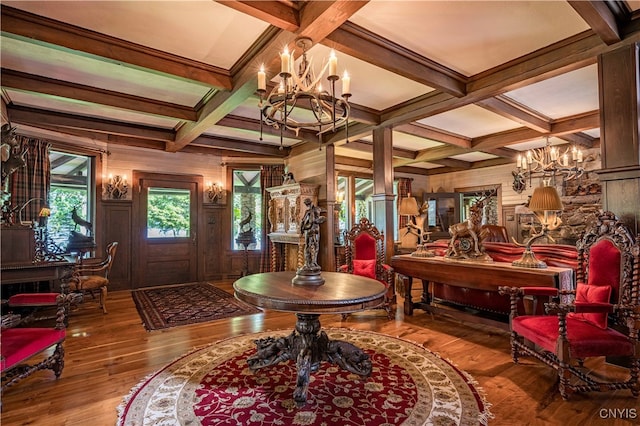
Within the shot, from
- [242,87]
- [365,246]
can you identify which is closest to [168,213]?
[242,87]

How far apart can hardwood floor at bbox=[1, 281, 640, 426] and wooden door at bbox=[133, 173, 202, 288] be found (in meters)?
1.88

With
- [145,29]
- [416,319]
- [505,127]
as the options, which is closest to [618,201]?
[416,319]

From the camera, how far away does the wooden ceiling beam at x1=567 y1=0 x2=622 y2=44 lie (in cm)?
213

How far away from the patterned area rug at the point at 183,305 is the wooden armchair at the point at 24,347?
117 cm

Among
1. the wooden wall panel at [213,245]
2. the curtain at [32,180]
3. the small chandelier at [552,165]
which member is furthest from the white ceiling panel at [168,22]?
the small chandelier at [552,165]

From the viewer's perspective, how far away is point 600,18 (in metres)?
2.24

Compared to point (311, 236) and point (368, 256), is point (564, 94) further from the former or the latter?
point (311, 236)

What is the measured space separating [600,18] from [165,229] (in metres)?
6.75

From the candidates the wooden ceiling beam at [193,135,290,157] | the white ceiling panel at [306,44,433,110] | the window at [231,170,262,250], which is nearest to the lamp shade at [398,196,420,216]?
the white ceiling panel at [306,44,433,110]

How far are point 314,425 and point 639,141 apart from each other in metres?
3.05

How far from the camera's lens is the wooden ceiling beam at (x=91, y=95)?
334 cm

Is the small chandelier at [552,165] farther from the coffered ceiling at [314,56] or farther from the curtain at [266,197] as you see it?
the curtain at [266,197]

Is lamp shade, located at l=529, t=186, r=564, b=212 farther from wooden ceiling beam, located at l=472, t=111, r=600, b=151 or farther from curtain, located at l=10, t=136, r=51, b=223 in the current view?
curtain, located at l=10, t=136, r=51, b=223

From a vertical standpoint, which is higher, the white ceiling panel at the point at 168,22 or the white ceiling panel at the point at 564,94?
the white ceiling panel at the point at 168,22
